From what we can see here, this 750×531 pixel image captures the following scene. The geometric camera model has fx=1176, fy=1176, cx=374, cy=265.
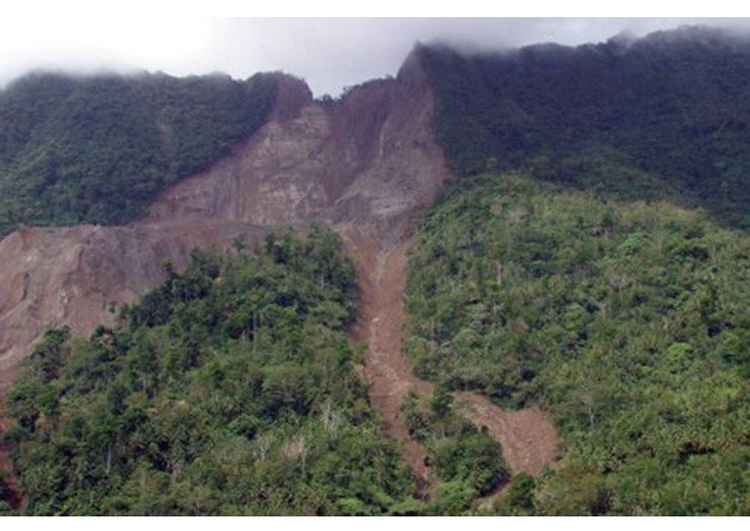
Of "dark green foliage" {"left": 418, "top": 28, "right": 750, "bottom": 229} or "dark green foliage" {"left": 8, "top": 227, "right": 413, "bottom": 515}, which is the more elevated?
"dark green foliage" {"left": 418, "top": 28, "right": 750, "bottom": 229}

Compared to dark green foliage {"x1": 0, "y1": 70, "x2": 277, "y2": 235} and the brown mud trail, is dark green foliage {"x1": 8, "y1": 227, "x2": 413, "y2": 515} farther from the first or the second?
dark green foliage {"x1": 0, "y1": 70, "x2": 277, "y2": 235}

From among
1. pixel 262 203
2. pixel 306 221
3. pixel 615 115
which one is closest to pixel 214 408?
pixel 306 221

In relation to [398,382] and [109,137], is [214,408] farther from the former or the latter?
[109,137]

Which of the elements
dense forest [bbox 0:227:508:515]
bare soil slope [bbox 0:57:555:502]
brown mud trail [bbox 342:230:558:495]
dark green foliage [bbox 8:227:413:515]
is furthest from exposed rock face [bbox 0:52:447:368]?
dark green foliage [bbox 8:227:413:515]

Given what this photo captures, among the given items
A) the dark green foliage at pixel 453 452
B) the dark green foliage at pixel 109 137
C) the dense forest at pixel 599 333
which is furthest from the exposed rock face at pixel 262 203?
the dark green foliage at pixel 453 452

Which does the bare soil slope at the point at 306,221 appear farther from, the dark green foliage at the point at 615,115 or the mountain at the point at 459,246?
the dark green foliage at the point at 615,115
